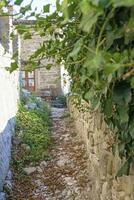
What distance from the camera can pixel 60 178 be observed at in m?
6.68

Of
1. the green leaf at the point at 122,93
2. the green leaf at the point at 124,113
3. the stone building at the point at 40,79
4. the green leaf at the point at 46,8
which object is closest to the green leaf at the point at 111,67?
the green leaf at the point at 122,93

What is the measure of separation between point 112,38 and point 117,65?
0.33 meters

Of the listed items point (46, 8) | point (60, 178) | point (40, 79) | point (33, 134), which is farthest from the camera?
point (40, 79)

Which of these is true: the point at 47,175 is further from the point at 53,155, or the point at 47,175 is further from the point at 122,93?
the point at 122,93

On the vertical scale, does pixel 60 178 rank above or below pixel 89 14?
below

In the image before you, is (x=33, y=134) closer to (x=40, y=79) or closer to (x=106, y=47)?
(x=106, y=47)

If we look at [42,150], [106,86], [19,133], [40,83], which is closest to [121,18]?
[106,86]

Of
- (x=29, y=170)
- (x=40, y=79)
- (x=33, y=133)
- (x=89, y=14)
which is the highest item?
(x=89, y=14)

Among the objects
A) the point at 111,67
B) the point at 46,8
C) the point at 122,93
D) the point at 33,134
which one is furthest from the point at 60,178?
the point at 111,67

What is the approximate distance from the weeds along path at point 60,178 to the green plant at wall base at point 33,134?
0.23m

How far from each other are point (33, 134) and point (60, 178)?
2.92 meters

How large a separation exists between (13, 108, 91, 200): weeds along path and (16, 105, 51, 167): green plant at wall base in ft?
0.74

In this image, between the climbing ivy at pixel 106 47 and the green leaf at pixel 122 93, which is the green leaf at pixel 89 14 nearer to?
the climbing ivy at pixel 106 47

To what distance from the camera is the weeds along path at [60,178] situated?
592cm
